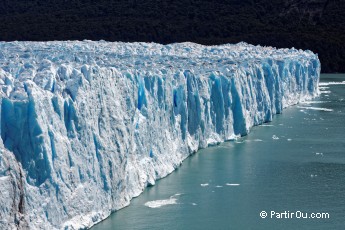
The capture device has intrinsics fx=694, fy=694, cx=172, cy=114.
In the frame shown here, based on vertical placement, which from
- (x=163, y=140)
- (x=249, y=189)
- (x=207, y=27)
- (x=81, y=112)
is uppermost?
(x=207, y=27)

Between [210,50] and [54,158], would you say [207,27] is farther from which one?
[54,158]

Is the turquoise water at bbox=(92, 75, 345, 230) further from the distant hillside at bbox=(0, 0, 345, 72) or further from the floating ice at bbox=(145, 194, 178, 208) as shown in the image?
the distant hillside at bbox=(0, 0, 345, 72)

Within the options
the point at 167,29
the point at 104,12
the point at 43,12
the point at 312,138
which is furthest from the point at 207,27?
the point at 312,138

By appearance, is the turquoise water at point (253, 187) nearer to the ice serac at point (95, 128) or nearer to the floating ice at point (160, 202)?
the floating ice at point (160, 202)

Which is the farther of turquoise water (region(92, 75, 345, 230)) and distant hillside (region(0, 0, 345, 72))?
distant hillside (region(0, 0, 345, 72))

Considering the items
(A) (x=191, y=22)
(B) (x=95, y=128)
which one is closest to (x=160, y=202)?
(B) (x=95, y=128)

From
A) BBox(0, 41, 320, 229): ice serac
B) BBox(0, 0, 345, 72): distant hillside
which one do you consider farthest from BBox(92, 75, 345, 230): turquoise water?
BBox(0, 0, 345, 72): distant hillside

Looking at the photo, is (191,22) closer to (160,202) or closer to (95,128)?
(160,202)
